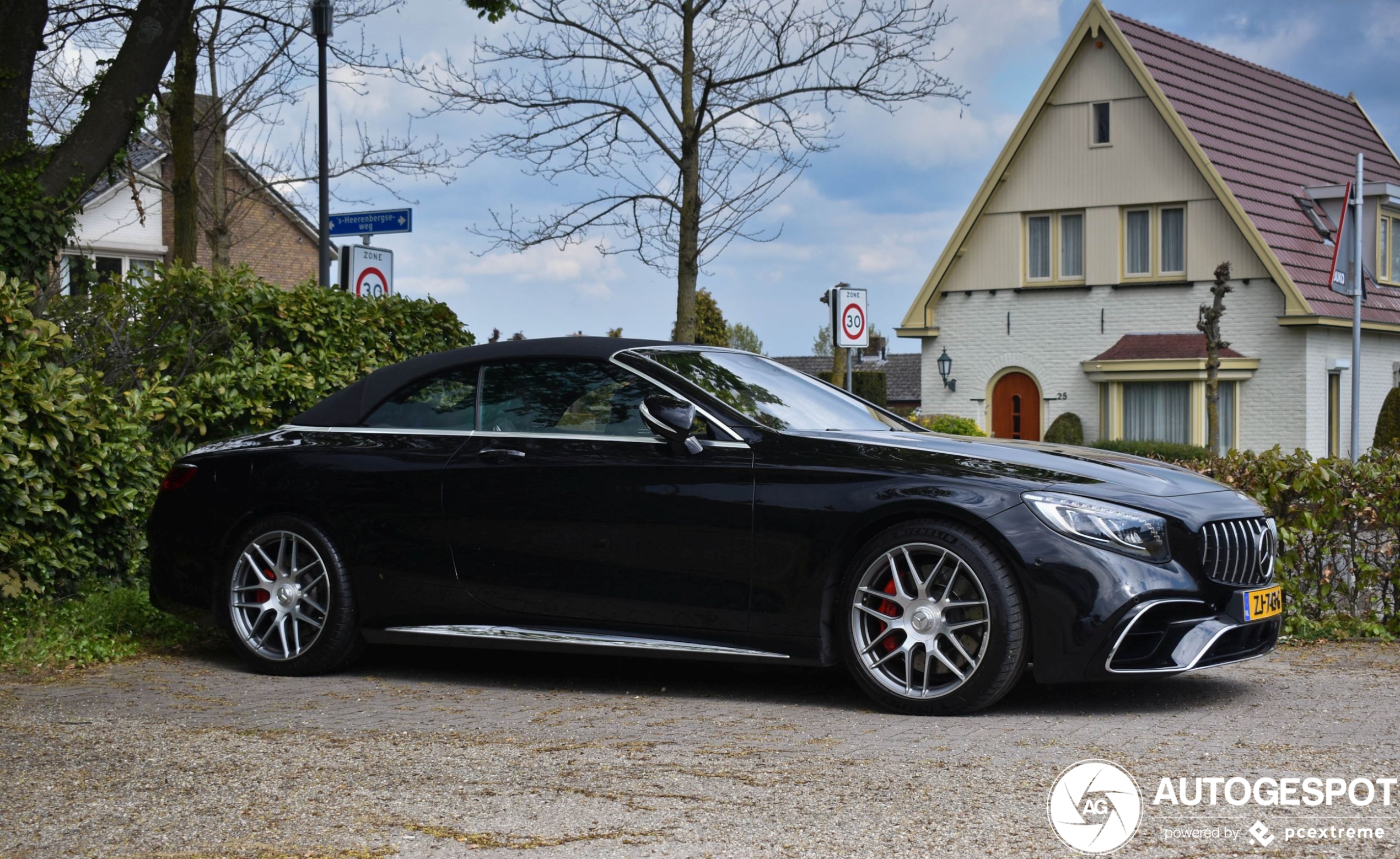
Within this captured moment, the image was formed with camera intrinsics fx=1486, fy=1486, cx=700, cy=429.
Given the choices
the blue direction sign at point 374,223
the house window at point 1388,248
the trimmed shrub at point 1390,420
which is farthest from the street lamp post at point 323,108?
the house window at point 1388,248

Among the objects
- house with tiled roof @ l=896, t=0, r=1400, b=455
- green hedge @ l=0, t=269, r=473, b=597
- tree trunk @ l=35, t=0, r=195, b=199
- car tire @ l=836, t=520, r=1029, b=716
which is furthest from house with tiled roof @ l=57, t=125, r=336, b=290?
car tire @ l=836, t=520, r=1029, b=716

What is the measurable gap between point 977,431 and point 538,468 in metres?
23.9

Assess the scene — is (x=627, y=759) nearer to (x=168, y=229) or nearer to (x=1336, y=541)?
(x=1336, y=541)

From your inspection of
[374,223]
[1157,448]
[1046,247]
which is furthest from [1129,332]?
[374,223]

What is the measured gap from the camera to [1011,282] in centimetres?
3303

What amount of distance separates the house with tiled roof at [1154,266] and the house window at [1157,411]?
4cm

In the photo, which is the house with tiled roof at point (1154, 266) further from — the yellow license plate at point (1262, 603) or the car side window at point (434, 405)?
the car side window at point (434, 405)

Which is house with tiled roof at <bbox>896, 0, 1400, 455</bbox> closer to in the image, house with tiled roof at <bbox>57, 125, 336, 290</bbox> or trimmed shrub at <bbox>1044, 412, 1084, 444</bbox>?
trimmed shrub at <bbox>1044, 412, 1084, 444</bbox>

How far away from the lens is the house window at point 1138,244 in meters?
31.4

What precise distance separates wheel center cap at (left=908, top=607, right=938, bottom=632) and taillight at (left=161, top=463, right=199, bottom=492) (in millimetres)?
3829

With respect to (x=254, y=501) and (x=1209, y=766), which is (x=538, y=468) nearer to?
(x=254, y=501)

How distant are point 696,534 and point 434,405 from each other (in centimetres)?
166

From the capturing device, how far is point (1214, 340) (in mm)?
28234

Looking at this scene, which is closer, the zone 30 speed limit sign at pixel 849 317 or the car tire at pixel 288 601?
the car tire at pixel 288 601
